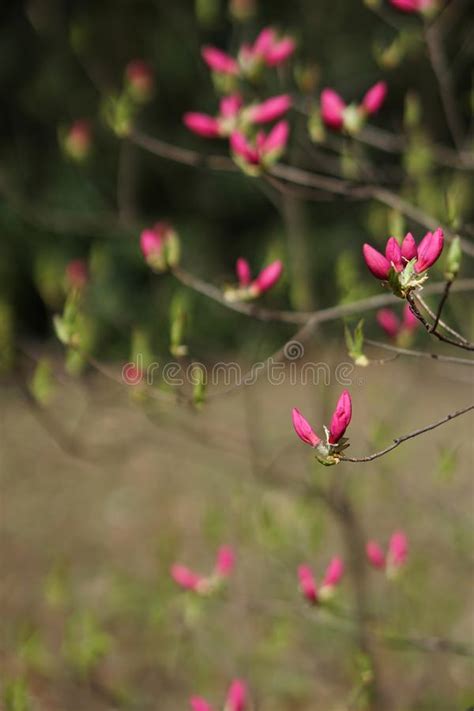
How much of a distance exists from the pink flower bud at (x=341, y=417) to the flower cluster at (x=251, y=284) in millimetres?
482

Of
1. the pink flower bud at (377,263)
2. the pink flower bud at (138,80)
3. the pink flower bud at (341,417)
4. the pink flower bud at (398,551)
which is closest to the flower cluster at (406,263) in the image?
the pink flower bud at (377,263)

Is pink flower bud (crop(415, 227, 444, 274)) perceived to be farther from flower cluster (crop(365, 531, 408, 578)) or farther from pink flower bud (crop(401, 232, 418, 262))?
flower cluster (crop(365, 531, 408, 578))

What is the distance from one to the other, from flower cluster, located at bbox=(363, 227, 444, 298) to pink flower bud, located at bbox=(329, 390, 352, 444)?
0.11 metres

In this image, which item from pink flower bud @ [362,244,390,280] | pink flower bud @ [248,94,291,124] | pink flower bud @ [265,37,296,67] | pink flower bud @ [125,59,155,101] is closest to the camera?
pink flower bud @ [362,244,390,280]

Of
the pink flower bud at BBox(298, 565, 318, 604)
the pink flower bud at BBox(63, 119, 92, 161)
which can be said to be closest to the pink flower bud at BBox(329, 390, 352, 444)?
the pink flower bud at BBox(298, 565, 318, 604)

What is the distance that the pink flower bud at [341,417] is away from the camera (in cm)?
81

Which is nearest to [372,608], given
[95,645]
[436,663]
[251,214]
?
[436,663]

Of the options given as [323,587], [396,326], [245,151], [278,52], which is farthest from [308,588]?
[278,52]

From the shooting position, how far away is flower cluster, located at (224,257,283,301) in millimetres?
1283

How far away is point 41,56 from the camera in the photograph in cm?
586

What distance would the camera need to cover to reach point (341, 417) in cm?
82

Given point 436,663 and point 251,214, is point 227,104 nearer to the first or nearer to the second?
point 436,663

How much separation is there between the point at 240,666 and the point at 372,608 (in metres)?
0.52

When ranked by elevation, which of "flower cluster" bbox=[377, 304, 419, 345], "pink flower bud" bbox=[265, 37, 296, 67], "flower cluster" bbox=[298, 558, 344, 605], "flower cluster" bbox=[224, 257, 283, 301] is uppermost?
"pink flower bud" bbox=[265, 37, 296, 67]
